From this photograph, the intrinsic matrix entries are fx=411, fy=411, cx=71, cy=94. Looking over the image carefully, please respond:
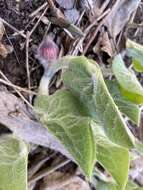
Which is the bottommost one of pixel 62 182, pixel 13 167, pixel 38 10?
pixel 62 182

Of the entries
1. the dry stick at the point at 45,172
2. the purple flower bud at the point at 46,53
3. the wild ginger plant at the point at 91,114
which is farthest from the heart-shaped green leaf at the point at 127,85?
the dry stick at the point at 45,172

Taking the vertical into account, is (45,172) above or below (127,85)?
below

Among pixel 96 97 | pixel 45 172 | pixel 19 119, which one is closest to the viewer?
pixel 96 97

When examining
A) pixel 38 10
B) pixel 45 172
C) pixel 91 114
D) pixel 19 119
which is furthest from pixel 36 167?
pixel 38 10

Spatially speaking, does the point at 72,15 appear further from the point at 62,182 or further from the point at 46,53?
the point at 62,182

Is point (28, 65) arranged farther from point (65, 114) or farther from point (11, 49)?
point (65, 114)

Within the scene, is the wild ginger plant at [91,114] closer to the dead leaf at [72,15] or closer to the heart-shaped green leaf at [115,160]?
the heart-shaped green leaf at [115,160]

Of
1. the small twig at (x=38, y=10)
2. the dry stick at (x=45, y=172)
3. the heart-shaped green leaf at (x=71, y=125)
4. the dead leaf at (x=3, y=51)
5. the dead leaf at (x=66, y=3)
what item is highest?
the dead leaf at (x=66, y=3)
